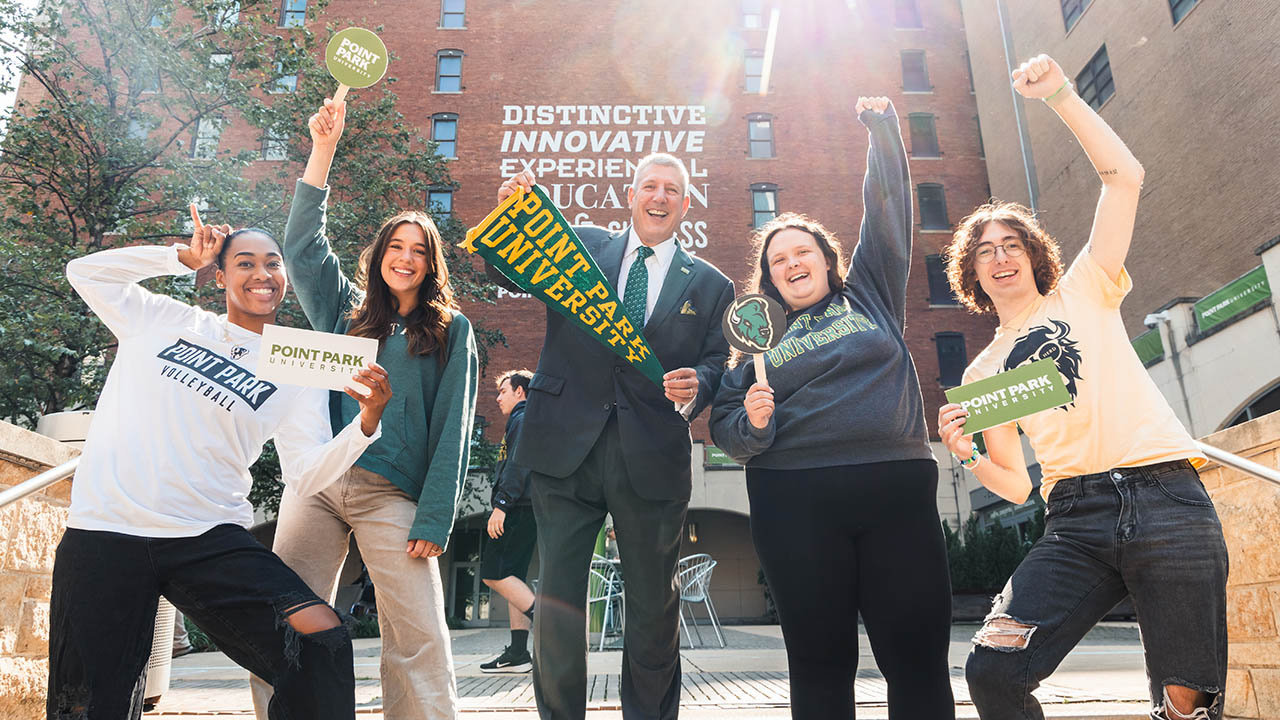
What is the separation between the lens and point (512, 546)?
19.6 ft

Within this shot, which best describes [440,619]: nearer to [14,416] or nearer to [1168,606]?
[1168,606]

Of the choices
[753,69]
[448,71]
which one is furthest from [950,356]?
[448,71]

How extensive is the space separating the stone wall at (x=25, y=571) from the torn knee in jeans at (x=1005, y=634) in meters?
3.88

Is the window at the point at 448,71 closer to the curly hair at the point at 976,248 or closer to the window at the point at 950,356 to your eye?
the window at the point at 950,356

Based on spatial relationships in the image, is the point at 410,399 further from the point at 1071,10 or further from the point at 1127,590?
the point at 1071,10

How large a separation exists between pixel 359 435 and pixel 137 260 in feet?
3.27

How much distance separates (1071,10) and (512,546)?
925 inches

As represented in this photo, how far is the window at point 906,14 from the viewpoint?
26.8m

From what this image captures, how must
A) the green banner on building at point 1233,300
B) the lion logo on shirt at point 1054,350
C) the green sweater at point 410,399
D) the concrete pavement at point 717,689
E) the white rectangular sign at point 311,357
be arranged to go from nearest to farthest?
the white rectangular sign at point 311,357 → the lion logo on shirt at point 1054,350 → the green sweater at point 410,399 → the concrete pavement at point 717,689 → the green banner on building at point 1233,300

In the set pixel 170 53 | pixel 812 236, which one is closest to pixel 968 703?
pixel 812 236

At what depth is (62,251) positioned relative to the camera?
11.7 metres

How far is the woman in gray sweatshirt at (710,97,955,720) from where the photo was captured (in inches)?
91.6

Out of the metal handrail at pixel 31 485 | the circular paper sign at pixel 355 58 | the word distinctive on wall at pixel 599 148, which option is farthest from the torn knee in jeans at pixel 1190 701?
the word distinctive on wall at pixel 599 148

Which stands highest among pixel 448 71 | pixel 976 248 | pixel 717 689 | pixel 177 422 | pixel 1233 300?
A: pixel 448 71
